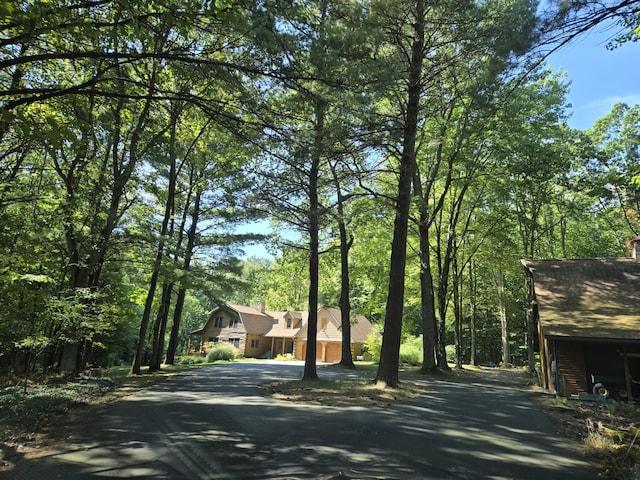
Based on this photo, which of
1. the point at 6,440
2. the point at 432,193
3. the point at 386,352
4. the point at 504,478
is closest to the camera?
the point at 504,478

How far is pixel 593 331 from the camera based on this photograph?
1287 centimetres

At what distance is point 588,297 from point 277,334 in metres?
34.1

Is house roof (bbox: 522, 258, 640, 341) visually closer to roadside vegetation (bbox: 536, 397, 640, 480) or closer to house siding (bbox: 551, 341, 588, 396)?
house siding (bbox: 551, 341, 588, 396)

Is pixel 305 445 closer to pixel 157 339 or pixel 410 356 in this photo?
pixel 157 339

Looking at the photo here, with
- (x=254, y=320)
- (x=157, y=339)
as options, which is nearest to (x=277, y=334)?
(x=254, y=320)

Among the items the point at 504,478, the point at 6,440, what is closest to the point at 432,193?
the point at 504,478

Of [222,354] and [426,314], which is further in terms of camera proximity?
[222,354]

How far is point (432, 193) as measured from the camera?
78.9ft

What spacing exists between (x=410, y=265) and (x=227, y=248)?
1179cm

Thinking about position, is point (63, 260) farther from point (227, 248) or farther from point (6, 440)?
point (6, 440)

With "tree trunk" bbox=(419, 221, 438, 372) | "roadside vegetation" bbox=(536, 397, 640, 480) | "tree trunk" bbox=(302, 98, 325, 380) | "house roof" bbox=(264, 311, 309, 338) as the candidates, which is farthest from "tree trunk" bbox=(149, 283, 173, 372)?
"house roof" bbox=(264, 311, 309, 338)

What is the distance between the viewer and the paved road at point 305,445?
195 inches

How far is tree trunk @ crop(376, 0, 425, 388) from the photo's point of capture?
11820 mm

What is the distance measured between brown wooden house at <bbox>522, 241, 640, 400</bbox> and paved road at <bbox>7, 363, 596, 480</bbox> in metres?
5.09
